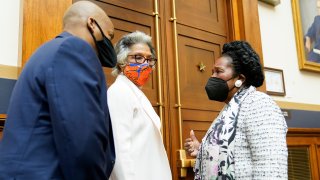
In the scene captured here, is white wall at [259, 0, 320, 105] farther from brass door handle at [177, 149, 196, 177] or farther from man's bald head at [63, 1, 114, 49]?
man's bald head at [63, 1, 114, 49]

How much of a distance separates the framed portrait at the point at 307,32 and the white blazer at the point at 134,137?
2810 mm

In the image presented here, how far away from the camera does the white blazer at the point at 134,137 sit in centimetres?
169

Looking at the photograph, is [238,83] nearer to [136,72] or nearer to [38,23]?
[136,72]

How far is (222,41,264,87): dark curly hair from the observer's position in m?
1.95

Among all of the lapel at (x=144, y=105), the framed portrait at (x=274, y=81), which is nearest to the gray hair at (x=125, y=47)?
the lapel at (x=144, y=105)

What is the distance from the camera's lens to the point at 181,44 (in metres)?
3.16

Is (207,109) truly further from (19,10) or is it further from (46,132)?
(46,132)

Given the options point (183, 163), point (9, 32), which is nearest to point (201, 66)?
point (183, 163)

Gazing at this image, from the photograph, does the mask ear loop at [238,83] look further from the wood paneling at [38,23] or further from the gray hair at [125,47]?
the wood paneling at [38,23]

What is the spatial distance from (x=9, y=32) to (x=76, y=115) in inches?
56.1

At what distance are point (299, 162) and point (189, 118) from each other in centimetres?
153

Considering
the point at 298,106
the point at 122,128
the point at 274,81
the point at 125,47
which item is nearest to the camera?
the point at 122,128

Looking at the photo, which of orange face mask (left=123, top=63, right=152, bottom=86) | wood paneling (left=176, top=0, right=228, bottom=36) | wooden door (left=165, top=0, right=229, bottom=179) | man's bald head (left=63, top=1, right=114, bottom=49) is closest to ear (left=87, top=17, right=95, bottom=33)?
man's bald head (left=63, top=1, right=114, bottom=49)

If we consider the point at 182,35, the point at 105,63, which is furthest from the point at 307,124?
the point at 105,63
